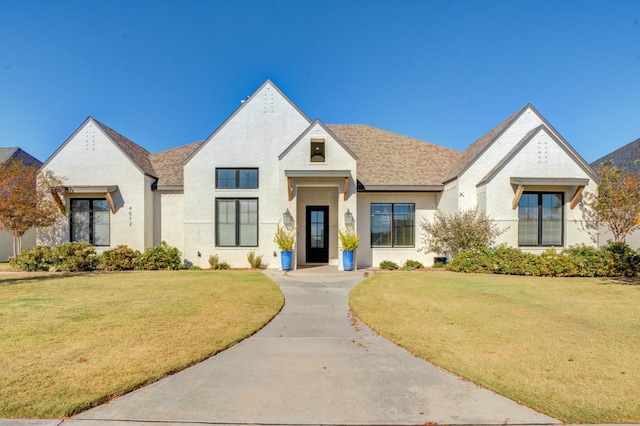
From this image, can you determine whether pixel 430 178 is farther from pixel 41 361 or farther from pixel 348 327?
pixel 41 361

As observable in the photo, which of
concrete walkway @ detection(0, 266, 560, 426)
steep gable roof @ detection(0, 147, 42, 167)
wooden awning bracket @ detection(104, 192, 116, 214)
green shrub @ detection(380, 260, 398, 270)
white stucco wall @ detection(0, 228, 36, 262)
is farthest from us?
steep gable roof @ detection(0, 147, 42, 167)

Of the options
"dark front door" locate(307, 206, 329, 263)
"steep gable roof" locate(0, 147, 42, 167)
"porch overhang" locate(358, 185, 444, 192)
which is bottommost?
"dark front door" locate(307, 206, 329, 263)

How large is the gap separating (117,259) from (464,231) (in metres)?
15.2

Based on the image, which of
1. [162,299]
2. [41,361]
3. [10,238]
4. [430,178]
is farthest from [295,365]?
[10,238]

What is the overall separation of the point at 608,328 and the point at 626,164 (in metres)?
→ 22.9

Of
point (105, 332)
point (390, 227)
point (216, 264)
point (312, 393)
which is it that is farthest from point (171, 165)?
point (312, 393)

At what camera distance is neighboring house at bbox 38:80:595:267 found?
16016 millimetres

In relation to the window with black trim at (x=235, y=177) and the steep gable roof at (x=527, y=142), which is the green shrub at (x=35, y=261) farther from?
the steep gable roof at (x=527, y=142)

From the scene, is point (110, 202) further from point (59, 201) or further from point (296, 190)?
point (296, 190)

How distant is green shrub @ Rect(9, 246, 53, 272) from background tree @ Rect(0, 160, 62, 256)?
1.15 m

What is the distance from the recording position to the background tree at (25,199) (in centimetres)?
1492

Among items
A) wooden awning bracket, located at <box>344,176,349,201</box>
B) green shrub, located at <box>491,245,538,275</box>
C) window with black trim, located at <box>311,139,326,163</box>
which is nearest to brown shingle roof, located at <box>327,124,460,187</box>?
wooden awning bracket, located at <box>344,176,349,201</box>

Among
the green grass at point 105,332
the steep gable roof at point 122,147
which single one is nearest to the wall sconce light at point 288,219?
the green grass at point 105,332

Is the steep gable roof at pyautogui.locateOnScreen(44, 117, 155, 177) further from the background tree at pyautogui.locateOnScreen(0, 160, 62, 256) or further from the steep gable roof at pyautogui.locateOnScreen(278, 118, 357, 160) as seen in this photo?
the steep gable roof at pyautogui.locateOnScreen(278, 118, 357, 160)
